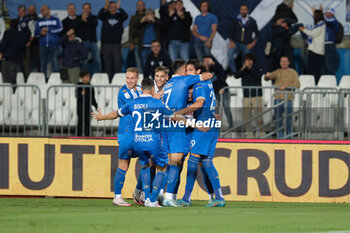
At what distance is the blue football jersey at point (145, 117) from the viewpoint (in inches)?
452

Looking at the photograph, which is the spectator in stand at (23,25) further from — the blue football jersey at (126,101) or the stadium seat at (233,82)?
the blue football jersey at (126,101)

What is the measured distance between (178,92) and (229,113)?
4.41 m

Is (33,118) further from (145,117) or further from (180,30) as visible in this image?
(145,117)

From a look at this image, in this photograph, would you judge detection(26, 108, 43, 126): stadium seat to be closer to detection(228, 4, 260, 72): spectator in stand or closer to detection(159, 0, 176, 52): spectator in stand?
detection(159, 0, 176, 52): spectator in stand

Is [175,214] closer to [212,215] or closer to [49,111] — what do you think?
[212,215]

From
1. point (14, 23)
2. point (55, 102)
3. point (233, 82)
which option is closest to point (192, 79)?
point (55, 102)

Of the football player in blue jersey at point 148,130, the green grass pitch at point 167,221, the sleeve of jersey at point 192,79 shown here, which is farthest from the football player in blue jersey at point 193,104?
the green grass pitch at point 167,221

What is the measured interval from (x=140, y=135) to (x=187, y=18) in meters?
7.95

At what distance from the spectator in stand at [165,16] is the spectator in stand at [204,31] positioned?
27.3 inches

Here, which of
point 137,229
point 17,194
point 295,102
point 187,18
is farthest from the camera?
point 187,18

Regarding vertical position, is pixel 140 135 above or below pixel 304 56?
below

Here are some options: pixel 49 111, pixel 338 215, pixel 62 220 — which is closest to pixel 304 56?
pixel 49 111

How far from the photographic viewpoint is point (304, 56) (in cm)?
2027

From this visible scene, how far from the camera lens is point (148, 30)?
1928cm
